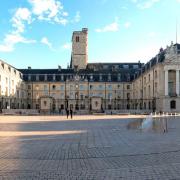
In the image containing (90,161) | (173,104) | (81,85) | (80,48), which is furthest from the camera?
(80,48)

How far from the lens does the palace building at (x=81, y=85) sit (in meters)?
82.9

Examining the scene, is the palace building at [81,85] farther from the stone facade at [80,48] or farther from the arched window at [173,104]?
the arched window at [173,104]

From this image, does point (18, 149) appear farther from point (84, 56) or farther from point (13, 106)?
point (84, 56)

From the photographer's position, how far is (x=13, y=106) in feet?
280

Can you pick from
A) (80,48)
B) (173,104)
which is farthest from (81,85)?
(173,104)

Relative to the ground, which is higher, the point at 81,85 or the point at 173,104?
the point at 81,85

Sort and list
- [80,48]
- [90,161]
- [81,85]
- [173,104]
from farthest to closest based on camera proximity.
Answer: [80,48] < [81,85] < [173,104] < [90,161]

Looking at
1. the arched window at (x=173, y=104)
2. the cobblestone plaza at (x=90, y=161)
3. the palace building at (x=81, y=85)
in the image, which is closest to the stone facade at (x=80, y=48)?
the palace building at (x=81, y=85)

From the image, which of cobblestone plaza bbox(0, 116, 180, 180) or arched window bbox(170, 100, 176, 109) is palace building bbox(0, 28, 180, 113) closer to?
arched window bbox(170, 100, 176, 109)

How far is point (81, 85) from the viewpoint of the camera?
104 meters

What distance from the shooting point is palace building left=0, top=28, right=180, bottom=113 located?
82.9m

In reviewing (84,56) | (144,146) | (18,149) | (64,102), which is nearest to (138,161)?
(144,146)

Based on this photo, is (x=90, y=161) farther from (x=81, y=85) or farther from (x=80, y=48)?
(x=80, y=48)

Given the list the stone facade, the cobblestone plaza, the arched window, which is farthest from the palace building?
the cobblestone plaza
